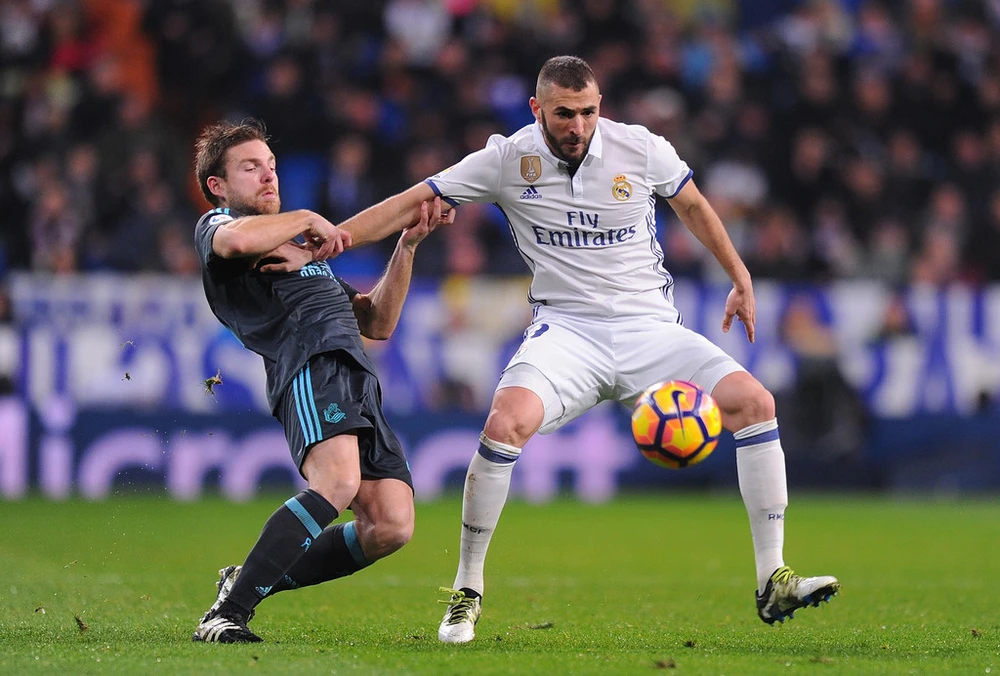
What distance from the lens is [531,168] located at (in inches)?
258

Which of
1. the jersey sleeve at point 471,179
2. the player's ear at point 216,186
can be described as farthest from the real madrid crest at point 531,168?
the player's ear at point 216,186

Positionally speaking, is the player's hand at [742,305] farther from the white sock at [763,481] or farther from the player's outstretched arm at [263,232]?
the player's outstretched arm at [263,232]

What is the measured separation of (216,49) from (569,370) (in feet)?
37.9

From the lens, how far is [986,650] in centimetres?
571

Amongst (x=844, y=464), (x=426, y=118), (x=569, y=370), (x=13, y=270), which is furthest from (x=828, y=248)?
(x=569, y=370)

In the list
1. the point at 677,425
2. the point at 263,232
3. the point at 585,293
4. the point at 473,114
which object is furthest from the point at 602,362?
the point at 473,114

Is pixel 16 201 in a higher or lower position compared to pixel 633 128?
higher

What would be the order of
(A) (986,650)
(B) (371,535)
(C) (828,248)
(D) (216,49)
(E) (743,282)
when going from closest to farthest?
(A) (986,650) < (B) (371,535) < (E) (743,282) < (C) (828,248) < (D) (216,49)

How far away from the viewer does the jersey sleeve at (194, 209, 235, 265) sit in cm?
578

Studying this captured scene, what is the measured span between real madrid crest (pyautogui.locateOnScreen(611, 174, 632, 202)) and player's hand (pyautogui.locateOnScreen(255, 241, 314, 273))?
4.87ft

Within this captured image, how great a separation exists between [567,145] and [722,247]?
920 mm

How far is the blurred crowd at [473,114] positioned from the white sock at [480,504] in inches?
324

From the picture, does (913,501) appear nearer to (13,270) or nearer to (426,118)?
(426,118)

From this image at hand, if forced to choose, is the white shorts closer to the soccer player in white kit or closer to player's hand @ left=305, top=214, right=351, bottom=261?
the soccer player in white kit
